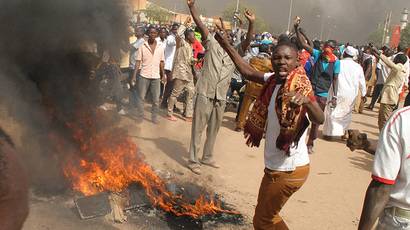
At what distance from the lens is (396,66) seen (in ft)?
29.0

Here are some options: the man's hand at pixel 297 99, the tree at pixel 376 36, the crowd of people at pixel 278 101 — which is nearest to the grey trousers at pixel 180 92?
the crowd of people at pixel 278 101

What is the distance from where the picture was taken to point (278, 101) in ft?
9.87

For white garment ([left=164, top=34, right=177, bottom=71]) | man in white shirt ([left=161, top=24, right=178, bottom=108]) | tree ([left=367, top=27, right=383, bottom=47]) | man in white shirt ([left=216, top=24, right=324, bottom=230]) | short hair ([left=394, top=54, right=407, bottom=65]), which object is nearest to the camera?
man in white shirt ([left=216, top=24, right=324, bottom=230])

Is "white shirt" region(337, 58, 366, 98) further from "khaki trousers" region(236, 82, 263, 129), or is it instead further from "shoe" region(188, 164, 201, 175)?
"shoe" region(188, 164, 201, 175)

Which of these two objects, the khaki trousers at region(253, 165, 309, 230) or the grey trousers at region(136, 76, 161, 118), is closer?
the khaki trousers at region(253, 165, 309, 230)

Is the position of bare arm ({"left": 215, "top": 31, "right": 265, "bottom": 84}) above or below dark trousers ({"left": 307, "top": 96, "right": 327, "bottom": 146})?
above

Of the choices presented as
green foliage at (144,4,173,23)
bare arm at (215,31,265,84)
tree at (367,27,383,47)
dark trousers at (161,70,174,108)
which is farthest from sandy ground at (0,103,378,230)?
tree at (367,27,383,47)

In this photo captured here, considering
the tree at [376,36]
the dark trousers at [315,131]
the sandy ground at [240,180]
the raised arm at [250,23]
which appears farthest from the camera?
the tree at [376,36]

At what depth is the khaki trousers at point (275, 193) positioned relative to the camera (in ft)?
10.3

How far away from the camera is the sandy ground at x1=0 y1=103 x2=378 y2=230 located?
13.4ft

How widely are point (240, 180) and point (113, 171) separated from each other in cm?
183

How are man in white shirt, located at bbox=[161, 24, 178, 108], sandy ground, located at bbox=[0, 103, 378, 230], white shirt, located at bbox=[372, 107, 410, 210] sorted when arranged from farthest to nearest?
man in white shirt, located at bbox=[161, 24, 178, 108] < sandy ground, located at bbox=[0, 103, 378, 230] < white shirt, located at bbox=[372, 107, 410, 210]

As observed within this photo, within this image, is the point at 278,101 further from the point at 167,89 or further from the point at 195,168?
the point at 167,89

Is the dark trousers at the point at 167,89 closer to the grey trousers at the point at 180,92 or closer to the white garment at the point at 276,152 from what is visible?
the grey trousers at the point at 180,92
